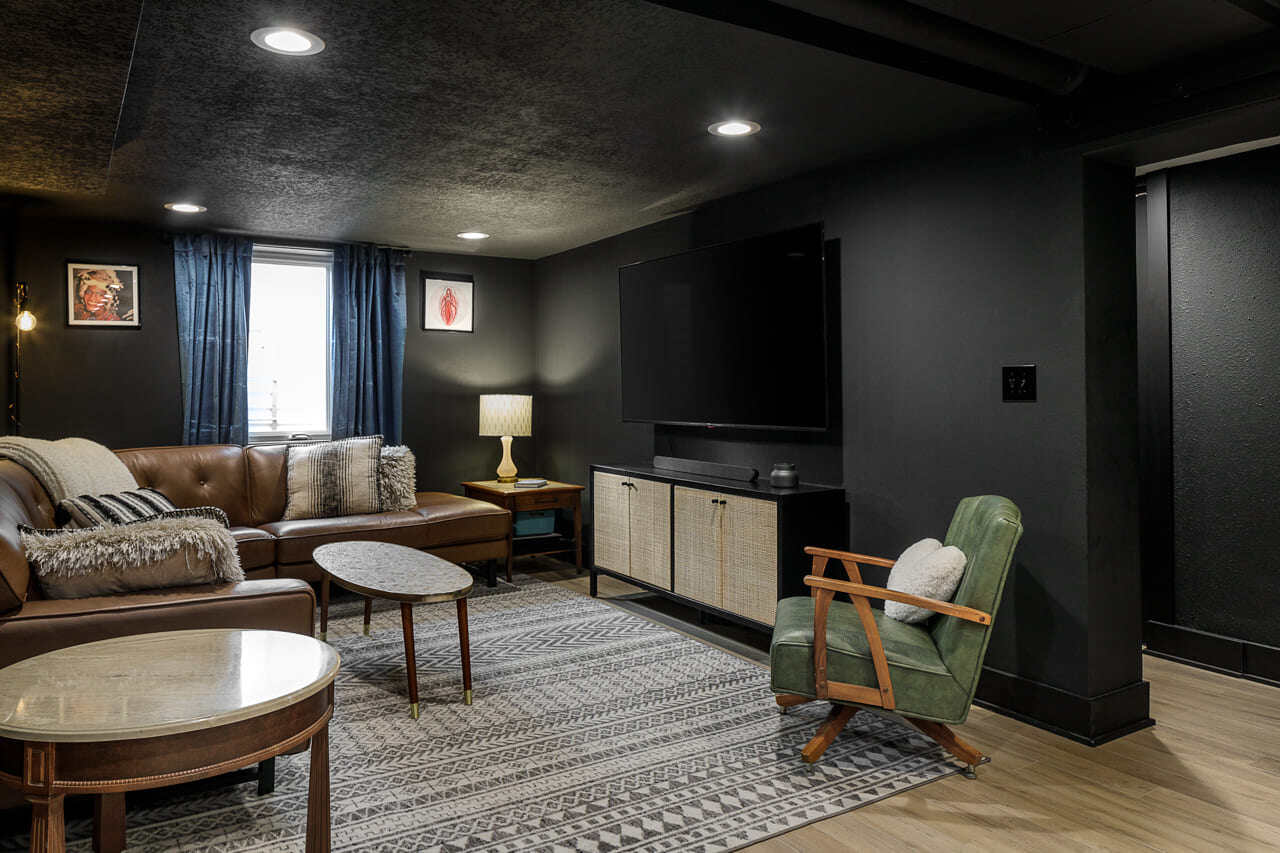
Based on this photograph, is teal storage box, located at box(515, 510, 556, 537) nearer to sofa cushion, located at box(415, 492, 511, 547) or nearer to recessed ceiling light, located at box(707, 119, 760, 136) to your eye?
sofa cushion, located at box(415, 492, 511, 547)

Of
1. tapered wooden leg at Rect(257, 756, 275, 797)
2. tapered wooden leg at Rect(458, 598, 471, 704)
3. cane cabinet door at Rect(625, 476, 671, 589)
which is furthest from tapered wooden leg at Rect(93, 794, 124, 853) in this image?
cane cabinet door at Rect(625, 476, 671, 589)

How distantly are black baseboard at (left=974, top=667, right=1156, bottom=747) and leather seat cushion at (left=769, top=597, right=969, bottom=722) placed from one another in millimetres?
508

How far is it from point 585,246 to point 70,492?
370 cm

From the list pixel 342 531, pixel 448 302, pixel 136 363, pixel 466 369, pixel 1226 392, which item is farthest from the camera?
pixel 466 369

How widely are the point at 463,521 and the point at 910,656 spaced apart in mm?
3165

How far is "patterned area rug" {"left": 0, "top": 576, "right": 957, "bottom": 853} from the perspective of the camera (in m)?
2.29

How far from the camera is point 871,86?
281 cm

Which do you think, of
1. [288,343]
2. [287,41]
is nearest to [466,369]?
[288,343]

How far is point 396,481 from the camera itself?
210 inches

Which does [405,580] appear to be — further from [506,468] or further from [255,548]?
[506,468]

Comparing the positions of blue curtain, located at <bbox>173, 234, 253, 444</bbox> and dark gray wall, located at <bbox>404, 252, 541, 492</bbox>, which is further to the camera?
dark gray wall, located at <bbox>404, 252, 541, 492</bbox>

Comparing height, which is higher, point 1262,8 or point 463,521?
point 1262,8

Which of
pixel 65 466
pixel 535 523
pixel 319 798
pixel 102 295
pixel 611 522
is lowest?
pixel 319 798

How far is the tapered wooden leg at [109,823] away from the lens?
7.03ft
